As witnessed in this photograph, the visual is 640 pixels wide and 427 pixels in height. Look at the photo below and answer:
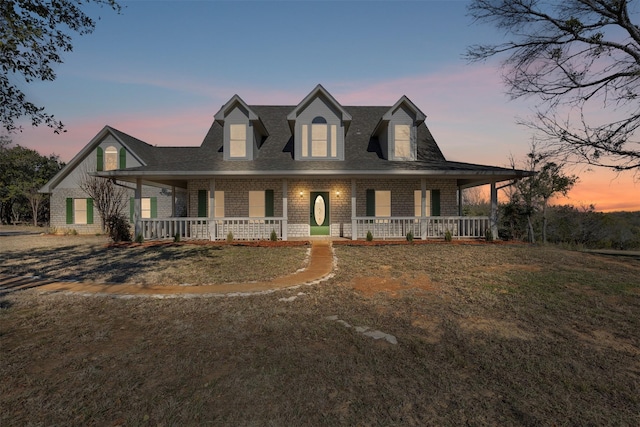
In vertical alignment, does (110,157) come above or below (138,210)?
above

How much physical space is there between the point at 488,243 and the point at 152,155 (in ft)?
74.4

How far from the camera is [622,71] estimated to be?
1295cm

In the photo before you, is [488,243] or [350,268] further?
[488,243]

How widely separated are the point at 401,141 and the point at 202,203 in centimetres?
1092

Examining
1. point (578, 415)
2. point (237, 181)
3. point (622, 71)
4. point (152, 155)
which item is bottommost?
point (578, 415)

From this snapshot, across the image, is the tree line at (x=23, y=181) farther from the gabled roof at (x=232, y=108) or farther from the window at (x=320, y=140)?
the window at (x=320, y=140)

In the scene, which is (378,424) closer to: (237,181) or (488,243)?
(488,243)

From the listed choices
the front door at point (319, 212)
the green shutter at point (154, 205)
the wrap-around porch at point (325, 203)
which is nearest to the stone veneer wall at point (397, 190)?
the wrap-around porch at point (325, 203)

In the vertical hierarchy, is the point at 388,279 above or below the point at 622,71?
below

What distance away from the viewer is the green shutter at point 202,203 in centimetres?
1587

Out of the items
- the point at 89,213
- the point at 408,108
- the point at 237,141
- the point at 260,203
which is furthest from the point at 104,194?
the point at 408,108

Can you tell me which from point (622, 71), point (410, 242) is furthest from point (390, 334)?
point (622, 71)

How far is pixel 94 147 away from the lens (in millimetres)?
20828

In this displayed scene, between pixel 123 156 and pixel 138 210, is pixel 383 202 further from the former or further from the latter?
pixel 123 156
